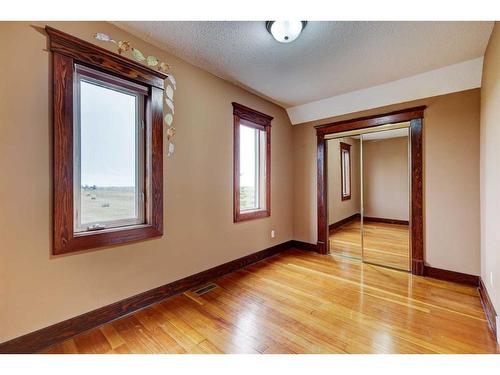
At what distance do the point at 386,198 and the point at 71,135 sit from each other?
3.80 metres

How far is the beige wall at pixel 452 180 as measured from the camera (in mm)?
2535

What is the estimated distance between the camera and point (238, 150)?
10.1 ft

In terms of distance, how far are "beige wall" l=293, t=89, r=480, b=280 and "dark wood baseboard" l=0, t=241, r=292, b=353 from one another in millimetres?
2615

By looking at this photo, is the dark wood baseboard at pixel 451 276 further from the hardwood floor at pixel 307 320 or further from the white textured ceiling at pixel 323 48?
the white textured ceiling at pixel 323 48

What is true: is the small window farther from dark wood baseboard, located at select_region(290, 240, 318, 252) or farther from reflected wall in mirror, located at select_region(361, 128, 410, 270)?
dark wood baseboard, located at select_region(290, 240, 318, 252)

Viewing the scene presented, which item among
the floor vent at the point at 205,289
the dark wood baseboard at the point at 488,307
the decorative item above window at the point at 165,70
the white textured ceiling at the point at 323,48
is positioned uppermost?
the white textured ceiling at the point at 323,48

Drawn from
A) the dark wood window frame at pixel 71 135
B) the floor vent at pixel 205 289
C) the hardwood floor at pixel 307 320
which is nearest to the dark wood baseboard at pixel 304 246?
the hardwood floor at pixel 307 320

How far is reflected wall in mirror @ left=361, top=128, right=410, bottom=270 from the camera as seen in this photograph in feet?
10.3

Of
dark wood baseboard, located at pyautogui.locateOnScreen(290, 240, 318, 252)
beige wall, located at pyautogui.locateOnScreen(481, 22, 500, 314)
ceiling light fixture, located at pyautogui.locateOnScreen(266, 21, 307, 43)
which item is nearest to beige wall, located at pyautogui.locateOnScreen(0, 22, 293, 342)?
ceiling light fixture, located at pyautogui.locateOnScreen(266, 21, 307, 43)

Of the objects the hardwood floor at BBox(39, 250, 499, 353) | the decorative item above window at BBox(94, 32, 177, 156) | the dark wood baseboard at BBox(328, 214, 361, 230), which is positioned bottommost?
the hardwood floor at BBox(39, 250, 499, 353)

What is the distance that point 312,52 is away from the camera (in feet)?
7.34

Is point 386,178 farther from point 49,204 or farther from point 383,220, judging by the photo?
point 49,204

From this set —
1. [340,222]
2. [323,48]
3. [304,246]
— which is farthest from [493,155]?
[304,246]

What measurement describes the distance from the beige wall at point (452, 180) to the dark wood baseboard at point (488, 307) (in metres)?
0.28
